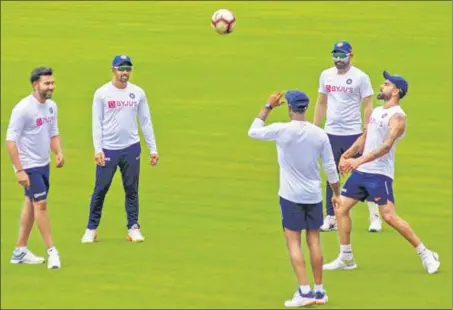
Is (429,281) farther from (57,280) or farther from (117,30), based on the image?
(117,30)

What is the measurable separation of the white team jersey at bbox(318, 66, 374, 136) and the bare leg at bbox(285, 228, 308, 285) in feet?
10.9

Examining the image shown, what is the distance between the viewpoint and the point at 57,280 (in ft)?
50.8

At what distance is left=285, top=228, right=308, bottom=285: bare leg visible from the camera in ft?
46.3

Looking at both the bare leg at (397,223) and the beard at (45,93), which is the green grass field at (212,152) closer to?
the bare leg at (397,223)

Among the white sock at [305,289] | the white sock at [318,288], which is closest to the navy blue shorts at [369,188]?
the white sock at [318,288]

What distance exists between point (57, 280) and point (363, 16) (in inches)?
651

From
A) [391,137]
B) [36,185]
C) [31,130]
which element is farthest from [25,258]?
[391,137]

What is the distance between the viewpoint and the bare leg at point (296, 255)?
14109mm

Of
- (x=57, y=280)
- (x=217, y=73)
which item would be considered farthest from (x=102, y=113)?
(x=217, y=73)

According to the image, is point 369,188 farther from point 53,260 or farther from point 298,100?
point 53,260

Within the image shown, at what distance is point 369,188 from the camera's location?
15.5m

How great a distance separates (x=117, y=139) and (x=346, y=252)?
11.3ft

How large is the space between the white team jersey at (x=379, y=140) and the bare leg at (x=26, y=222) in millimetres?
4015

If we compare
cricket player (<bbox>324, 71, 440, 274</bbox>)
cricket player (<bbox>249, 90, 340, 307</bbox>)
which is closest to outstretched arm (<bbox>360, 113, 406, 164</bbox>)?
cricket player (<bbox>324, 71, 440, 274</bbox>)
